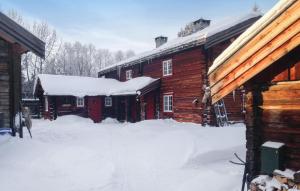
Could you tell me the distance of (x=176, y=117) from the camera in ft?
68.2

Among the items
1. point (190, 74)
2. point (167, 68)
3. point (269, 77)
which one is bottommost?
point (269, 77)

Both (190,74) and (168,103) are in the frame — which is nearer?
(190,74)

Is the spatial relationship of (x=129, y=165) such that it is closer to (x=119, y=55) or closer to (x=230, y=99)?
(x=230, y=99)

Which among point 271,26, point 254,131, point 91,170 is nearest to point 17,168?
point 91,170

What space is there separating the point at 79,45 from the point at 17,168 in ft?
251

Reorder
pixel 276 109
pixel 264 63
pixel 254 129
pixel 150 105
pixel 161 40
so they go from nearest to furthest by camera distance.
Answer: pixel 264 63, pixel 276 109, pixel 254 129, pixel 150 105, pixel 161 40

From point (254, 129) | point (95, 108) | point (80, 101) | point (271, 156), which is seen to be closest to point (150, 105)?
point (95, 108)

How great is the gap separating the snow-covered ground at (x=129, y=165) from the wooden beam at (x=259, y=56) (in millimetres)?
3081

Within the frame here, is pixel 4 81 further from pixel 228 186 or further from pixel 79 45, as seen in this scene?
pixel 79 45

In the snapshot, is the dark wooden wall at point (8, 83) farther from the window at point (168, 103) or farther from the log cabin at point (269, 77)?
the window at point (168, 103)

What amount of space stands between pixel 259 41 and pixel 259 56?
22 cm

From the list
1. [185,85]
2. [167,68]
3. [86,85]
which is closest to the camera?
[185,85]

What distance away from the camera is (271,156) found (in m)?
4.84

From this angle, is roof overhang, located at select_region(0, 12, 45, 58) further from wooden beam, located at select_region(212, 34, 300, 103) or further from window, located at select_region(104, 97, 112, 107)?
window, located at select_region(104, 97, 112, 107)
